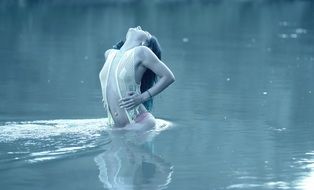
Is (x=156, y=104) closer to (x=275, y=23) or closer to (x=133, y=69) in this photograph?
(x=133, y=69)

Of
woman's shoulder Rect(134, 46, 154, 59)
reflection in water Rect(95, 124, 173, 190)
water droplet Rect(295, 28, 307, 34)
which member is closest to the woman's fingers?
reflection in water Rect(95, 124, 173, 190)

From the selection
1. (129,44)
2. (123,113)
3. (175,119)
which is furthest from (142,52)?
(175,119)

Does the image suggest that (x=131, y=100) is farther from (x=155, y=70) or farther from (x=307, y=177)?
(x=307, y=177)

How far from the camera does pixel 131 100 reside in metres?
9.25

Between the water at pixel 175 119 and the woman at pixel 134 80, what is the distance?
26 cm

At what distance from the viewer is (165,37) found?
25984mm

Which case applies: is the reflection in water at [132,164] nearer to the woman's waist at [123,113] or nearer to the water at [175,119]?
the water at [175,119]

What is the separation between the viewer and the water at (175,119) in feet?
25.7


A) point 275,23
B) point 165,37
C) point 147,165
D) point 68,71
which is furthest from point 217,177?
point 275,23

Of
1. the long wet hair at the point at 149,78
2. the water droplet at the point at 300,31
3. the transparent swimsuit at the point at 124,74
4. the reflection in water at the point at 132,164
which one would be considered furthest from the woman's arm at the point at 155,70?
the water droplet at the point at 300,31

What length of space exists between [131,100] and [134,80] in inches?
9.7

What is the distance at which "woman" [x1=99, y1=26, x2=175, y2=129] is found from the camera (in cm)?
927

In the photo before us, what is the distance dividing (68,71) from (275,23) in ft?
63.8

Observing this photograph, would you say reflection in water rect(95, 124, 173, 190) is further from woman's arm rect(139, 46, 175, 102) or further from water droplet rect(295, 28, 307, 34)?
water droplet rect(295, 28, 307, 34)
